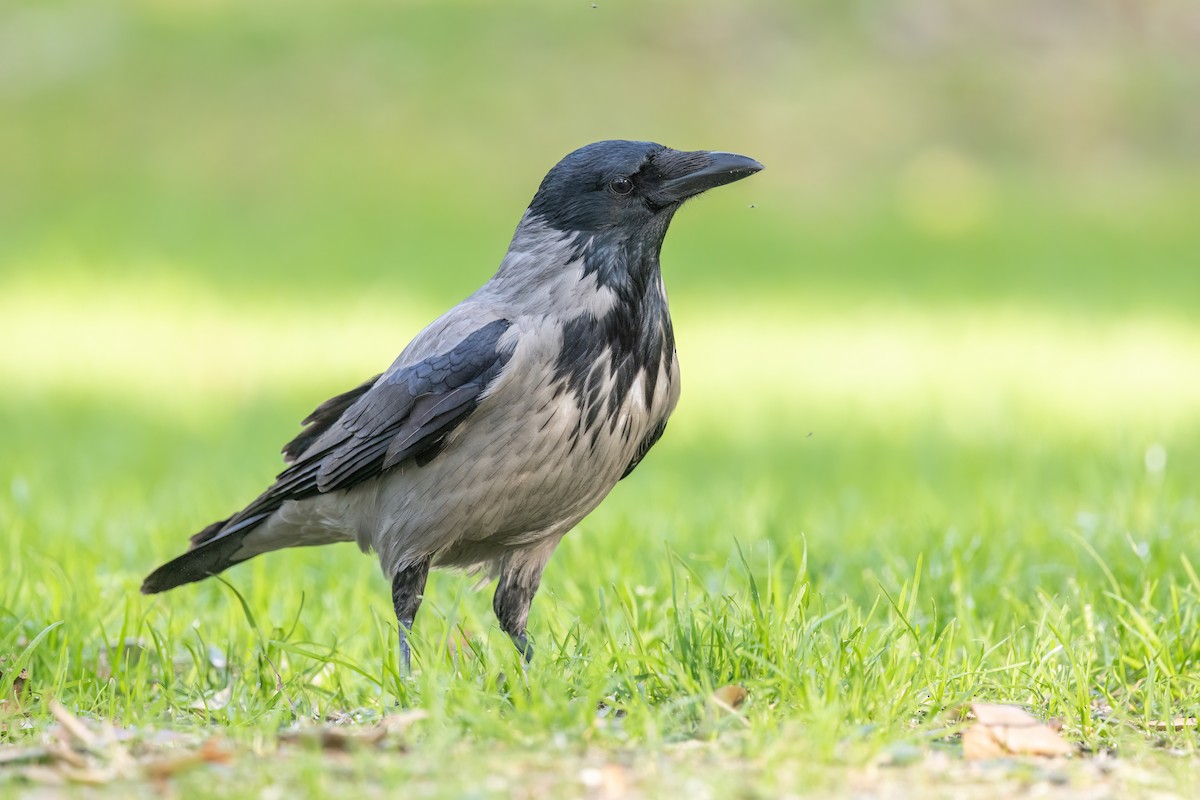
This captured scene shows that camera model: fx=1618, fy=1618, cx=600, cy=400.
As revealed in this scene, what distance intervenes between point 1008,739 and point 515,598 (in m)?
1.74

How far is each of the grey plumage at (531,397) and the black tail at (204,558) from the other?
0.41 m

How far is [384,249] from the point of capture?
1627 cm

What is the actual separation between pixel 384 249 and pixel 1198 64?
1310cm

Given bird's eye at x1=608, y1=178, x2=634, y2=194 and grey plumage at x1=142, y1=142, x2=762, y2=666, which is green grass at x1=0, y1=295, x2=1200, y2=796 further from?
bird's eye at x1=608, y1=178, x2=634, y2=194

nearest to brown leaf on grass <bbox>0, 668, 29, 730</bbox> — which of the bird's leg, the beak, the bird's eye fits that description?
the bird's leg

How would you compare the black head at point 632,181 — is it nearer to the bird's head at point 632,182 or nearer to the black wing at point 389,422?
the bird's head at point 632,182

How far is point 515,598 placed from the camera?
4.91 metres

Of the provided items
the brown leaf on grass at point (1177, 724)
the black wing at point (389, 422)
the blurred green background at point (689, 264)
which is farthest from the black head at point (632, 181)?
the brown leaf on grass at point (1177, 724)

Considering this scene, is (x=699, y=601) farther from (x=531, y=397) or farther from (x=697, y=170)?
(x=697, y=170)

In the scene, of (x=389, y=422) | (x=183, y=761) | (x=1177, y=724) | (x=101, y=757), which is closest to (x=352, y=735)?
(x=183, y=761)

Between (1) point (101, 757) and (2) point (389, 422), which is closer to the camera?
(1) point (101, 757)

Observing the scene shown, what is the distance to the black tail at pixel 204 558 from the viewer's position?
5172mm

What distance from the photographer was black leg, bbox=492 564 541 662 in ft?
16.1

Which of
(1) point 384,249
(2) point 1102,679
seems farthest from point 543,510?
(1) point 384,249
